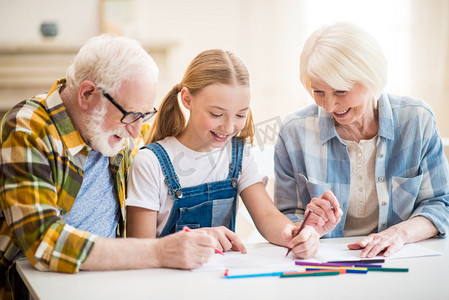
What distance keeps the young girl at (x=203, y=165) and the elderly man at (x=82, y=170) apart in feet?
0.32

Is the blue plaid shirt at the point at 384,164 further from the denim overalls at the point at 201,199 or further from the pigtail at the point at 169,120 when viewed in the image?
the pigtail at the point at 169,120

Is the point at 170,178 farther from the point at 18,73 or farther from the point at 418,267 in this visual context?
the point at 18,73

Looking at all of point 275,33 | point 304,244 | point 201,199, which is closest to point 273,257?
point 304,244

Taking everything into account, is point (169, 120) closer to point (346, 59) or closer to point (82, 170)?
point (82, 170)

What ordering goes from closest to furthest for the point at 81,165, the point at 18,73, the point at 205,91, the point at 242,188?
the point at 81,165
the point at 205,91
the point at 242,188
the point at 18,73

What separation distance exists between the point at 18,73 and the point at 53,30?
1.33 ft

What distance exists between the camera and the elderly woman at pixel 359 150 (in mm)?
1687

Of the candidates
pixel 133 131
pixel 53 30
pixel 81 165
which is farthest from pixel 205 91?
pixel 53 30

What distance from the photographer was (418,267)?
1.36 metres

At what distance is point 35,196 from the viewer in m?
1.28

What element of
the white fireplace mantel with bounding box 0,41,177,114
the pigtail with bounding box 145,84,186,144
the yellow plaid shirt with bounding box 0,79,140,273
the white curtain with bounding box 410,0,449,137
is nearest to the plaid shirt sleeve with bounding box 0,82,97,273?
the yellow plaid shirt with bounding box 0,79,140,273

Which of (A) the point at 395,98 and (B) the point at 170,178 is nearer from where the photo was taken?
(B) the point at 170,178

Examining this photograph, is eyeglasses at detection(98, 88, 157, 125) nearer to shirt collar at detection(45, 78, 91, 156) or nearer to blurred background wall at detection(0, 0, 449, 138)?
shirt collar at detection(45, 78, 91, 156)

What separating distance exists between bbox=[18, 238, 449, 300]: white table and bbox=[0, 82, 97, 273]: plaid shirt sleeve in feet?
0.18
